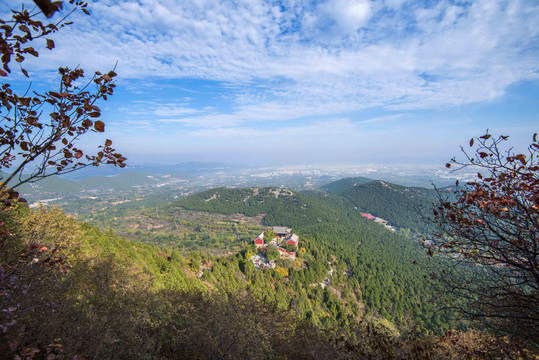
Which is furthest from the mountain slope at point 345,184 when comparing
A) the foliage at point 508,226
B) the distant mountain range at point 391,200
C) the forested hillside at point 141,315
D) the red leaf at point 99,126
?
the red leaf at point 99,126

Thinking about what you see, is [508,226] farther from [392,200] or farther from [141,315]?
[392,200]

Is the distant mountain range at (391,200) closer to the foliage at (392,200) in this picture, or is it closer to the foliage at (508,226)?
the foliage at (392,200)

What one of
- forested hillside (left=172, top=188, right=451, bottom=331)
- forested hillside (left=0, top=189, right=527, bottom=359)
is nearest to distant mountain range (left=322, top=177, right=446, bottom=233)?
forested hillside (left=172, top=188, right=451, bottom=331)

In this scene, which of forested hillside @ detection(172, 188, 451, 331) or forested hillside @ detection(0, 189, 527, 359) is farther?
→ forested hillside @ detection(172, 188, 451, 331)

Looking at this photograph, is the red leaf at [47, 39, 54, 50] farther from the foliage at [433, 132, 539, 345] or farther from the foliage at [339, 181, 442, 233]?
the foliage at [339, 181, 442, 233]

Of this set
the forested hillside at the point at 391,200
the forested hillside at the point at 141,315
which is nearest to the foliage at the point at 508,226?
the forested hillside at the point at 141,315

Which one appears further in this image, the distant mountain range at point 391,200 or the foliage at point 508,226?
the distant mountain range at point 391,200

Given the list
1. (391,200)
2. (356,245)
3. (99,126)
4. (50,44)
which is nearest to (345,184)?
(391,200)

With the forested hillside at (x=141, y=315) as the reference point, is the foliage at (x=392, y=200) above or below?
below

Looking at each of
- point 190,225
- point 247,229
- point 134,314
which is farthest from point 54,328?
point 190,225

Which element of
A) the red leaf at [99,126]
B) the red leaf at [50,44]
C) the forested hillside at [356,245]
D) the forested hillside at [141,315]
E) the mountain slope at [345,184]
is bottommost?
the forested hillside at [356,245]

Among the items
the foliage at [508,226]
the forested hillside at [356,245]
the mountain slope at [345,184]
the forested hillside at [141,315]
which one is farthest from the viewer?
the mountain slope at [345,184]

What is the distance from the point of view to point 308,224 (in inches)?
3342

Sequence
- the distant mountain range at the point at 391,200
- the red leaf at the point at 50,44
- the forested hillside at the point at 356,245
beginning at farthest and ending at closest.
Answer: the distant mountain range at the point at 391,200
the forested hillside at the point at 356,245
the red leaf at the point at 50,44
